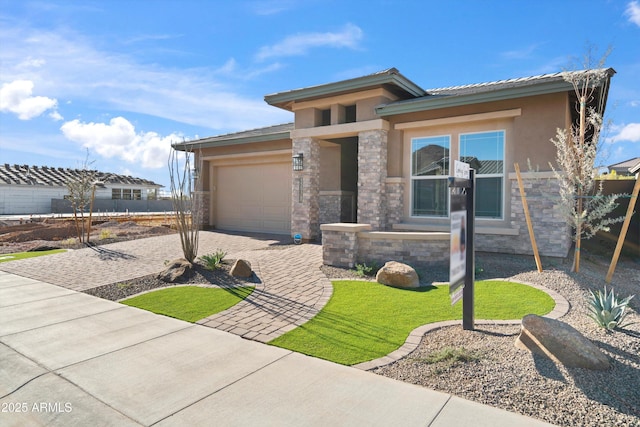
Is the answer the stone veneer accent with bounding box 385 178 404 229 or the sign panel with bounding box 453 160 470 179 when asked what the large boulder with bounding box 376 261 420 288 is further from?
the stone veneer accent with bounding box 385 178 404 229

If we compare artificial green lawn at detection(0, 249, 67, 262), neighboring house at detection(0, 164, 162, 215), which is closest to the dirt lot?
artificial green lawn at detection(0, 249, 67, 262)

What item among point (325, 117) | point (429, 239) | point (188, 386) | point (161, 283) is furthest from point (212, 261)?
point (325, 117)

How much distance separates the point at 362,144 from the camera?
36.6 ft

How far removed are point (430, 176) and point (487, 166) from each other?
150cm

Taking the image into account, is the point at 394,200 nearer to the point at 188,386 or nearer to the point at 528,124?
the point at 528,124

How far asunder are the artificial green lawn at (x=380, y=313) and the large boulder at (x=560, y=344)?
3.63ft

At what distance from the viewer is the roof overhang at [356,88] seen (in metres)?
10.5

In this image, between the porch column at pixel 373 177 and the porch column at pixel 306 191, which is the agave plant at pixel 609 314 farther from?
the porch column at pixel 306 191

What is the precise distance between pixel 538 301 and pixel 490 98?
519cm

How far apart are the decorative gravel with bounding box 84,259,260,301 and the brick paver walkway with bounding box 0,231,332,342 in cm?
39

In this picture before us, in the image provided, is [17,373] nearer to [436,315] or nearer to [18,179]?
[436,315]

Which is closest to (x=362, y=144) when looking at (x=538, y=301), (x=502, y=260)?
(x=502, y=260)

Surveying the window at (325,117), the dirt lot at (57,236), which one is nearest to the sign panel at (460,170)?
the window at (325,117)

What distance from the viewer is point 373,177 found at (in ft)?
35.8
